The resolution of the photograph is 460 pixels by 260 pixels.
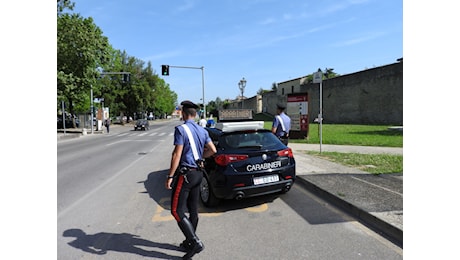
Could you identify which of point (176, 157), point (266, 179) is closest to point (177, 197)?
point (176, 157)

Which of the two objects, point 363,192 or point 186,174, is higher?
point 186,174

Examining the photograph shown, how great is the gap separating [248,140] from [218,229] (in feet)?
5.55

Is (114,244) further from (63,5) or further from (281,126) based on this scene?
(63,5)

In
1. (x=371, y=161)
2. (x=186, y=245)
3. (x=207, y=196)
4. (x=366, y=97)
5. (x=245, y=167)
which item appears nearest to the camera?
(x=186, y=245)

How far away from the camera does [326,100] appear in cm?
3900

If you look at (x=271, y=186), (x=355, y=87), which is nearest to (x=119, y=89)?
(x=355, y=87)

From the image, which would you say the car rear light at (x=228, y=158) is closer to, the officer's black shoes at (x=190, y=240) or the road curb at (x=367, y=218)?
the officer's black shoes at (x=190, y=240)

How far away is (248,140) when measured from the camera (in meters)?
4.95

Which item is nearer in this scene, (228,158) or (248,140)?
(228,158)

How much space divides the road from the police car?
0.38 m

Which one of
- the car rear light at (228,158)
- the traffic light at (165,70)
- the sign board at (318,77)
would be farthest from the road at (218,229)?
the traffic light at (165,70)
